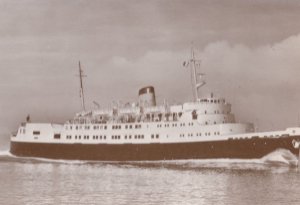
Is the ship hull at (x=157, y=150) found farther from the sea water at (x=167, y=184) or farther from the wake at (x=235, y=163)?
the sea water at (x=167, y=184)

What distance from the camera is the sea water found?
30.9ft

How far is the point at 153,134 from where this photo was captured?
60.1 ft

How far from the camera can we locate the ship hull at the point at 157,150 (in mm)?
16141

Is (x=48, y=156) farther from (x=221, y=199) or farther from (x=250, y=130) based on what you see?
(x=221, y=199)

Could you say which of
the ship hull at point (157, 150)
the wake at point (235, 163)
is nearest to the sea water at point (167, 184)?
the wake at point (235, 163)

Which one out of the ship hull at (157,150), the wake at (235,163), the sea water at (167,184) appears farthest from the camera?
the ship hull at (157,150)

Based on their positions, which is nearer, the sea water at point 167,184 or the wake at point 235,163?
the sea water at point 167,184

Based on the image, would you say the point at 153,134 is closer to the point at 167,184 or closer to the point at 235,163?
the point at 235,163

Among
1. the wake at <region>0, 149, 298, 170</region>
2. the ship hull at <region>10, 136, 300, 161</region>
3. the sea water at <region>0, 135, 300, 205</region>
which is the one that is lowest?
the sea water at <region>0, 135, 300, 205</region>

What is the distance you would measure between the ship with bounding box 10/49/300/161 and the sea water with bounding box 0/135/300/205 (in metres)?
0.54

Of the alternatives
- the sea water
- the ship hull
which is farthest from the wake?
the ship hull

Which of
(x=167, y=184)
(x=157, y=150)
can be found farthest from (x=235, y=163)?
(x=167, y=184)

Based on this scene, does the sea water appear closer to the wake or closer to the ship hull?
the wake

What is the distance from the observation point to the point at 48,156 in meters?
20.0
